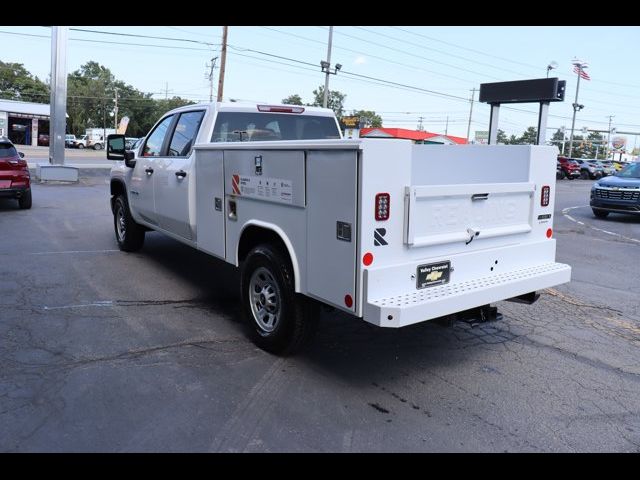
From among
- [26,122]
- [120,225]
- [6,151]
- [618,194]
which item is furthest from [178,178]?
[26,122]

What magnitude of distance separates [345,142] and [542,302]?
159 inches

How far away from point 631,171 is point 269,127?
44.6 ft

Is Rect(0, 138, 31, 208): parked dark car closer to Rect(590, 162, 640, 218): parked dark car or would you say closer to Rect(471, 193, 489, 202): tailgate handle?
Rect(471, 193, 489, 202): tailgate handle

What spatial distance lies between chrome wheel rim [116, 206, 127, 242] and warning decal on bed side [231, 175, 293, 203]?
13.7 ft

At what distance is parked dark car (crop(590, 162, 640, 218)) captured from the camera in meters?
14.8

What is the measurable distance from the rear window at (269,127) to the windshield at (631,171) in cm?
1240

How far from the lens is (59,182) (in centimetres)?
2039

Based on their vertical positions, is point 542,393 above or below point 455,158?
below

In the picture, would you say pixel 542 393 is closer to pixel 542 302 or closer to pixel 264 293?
pixel 264 293

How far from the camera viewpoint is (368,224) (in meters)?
3.69

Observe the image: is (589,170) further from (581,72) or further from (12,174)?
(12,174)

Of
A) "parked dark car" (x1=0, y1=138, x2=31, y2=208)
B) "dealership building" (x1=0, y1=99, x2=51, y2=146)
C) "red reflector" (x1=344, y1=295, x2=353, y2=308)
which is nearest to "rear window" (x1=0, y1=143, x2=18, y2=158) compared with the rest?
"parked dark car" (x1=0, y1=138, x2=31, y2=208)
